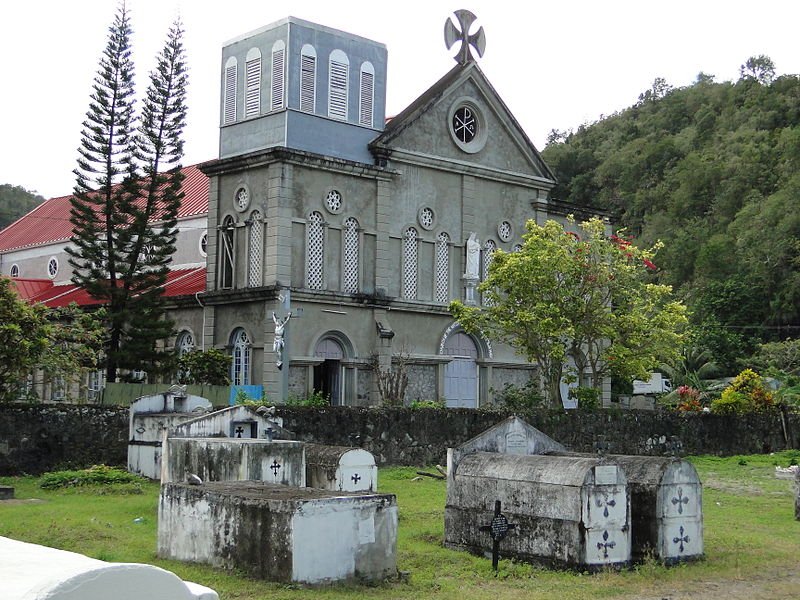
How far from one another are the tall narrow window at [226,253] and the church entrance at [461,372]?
628 centimetres

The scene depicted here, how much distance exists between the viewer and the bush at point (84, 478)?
18203 mm

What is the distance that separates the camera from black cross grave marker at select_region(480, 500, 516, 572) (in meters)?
11.8

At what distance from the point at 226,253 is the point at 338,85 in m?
5.26

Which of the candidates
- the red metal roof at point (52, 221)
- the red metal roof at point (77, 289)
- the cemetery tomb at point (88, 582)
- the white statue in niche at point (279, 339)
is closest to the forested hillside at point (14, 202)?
the red metal roof at point (52, 221)

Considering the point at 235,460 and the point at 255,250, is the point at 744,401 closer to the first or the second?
the point at 255,250

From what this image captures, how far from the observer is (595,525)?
1162cm

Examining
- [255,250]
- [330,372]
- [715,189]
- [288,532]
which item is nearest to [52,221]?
[255,250]

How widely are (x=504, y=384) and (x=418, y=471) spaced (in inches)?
405

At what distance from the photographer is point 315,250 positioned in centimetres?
2841

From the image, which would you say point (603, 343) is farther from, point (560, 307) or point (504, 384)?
point (560, 307)

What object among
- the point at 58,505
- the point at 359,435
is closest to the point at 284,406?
the point at 359,435

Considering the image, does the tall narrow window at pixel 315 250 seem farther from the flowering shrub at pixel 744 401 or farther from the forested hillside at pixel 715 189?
the forested hillside at pixel 715 189

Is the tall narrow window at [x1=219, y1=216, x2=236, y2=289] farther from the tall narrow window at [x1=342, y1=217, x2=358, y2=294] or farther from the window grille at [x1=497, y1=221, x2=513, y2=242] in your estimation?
the window grille at [x1=497, y1=221, x2=513, y2=242]

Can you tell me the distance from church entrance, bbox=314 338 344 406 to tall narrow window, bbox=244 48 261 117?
6.25m
